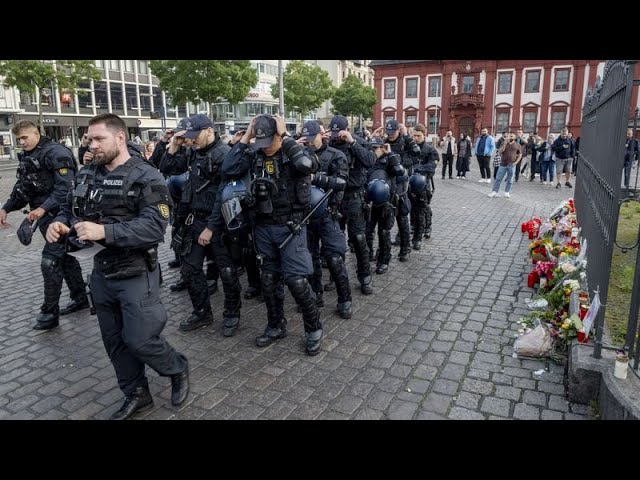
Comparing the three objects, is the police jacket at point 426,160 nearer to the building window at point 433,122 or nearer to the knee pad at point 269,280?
the knee pad at point 269,280

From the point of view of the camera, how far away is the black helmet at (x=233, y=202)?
15.9 feet

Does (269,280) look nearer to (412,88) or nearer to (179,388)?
(179,388)

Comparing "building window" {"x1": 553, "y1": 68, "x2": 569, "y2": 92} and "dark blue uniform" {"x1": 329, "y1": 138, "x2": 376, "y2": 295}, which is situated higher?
"building window" {"x1": 553, "y1": 68, "x2": 569, "y2": 92}

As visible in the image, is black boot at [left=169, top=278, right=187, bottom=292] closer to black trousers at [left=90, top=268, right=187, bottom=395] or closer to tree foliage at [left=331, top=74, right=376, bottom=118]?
black trousers at [left=90, top=268, right=187, bottom=395]

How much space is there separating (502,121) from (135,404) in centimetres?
5598

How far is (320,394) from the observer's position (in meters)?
4.06

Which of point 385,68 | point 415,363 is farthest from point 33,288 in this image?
point 385,68

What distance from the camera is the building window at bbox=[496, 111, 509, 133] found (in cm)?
5347

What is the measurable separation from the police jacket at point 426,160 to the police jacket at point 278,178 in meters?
4.61

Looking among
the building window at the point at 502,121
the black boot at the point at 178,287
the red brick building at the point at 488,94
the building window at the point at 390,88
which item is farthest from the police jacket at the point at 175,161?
the building window at the point at 390,88

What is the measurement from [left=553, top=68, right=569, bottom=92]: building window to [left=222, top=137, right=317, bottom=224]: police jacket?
176ft

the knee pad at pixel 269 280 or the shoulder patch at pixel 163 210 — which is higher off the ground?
the shoulder patch at pixel 163 210

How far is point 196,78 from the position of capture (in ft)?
107

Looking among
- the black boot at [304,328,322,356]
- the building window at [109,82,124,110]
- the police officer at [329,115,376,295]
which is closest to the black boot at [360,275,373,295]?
the police officer at [329,115,376,295]
